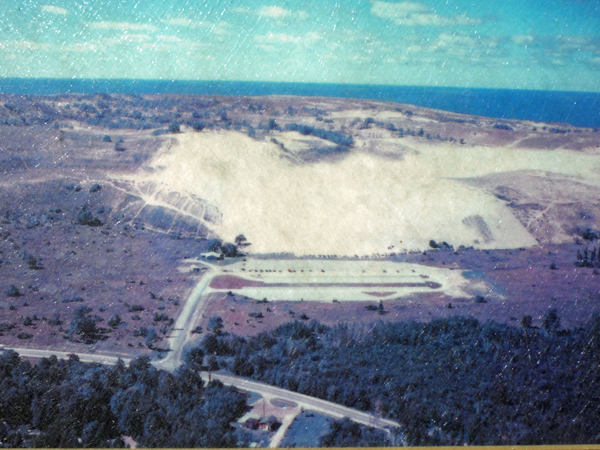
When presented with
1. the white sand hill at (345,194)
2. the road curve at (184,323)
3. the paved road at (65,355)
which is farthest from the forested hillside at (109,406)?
the white sand hill at (345,194)

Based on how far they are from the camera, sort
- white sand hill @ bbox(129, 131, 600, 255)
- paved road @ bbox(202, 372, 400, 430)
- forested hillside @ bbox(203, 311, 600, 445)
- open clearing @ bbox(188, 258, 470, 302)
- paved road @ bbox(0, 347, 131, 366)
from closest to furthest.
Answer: forested hillside @ bbox(203, 311, 600, 445)
paved road @ bbox(202, 372, 400, 430)
paved road @ bbox(0, 347, 131, 366)
open clearing @ bbox(188, 258, 470, 302)
white sand hill @ bbox(129, 131, 600, 255)

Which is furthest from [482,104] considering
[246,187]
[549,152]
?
[246,187]

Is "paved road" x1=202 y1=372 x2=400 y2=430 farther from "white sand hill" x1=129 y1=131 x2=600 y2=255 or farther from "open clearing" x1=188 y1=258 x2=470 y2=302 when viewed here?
"white sand hill" x1=129 y1=131 x2=600 y2=255

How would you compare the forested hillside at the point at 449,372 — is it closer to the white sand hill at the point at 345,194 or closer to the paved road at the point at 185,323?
the paved road at the point at 185,323

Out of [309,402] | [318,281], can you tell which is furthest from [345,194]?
[309,402]

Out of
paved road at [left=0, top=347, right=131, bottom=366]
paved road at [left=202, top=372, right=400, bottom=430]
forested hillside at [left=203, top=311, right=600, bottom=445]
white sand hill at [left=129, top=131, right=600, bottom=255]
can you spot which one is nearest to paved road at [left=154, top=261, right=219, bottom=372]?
forested hillside at [left=203, top=311, right=600, bottom=445]

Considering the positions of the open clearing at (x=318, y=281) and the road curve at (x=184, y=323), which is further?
the open clearing at (x=318, y=281)

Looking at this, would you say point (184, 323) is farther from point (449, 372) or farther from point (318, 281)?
point (449, 372)
